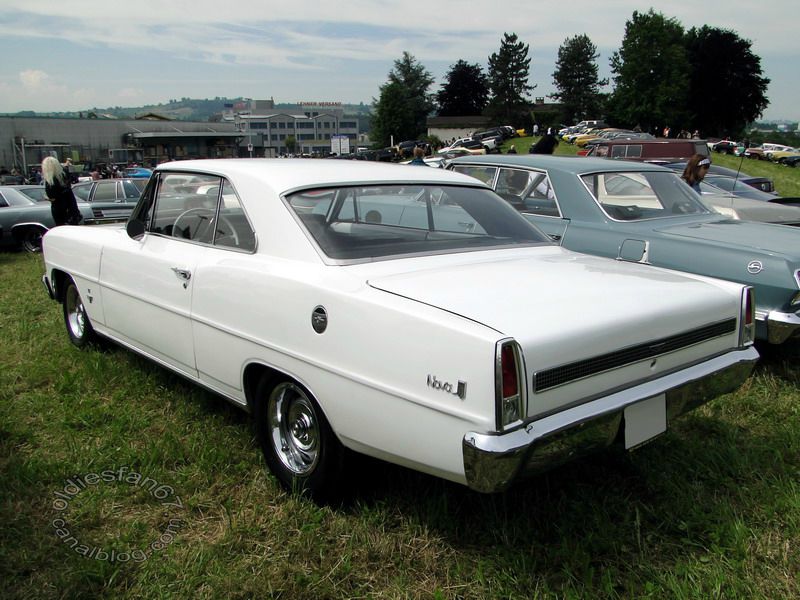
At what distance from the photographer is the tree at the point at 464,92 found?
101812 mm

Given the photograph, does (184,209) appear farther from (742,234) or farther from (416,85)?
(416,85)

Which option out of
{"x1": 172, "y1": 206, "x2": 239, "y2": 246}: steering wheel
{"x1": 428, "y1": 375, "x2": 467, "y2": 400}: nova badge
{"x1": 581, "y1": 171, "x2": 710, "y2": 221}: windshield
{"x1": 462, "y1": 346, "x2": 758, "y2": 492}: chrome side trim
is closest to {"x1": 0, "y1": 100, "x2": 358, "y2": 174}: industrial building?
{"x1": 581, "y1": 171, "x2": 710, "y2": 221}: windshield

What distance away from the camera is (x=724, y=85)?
66.5 meters

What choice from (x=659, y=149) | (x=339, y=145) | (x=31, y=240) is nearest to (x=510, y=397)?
(x=31, y=240)

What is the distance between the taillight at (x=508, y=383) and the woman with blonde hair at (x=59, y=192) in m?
9.48

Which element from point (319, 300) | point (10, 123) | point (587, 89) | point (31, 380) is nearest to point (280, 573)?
point (319, 300)

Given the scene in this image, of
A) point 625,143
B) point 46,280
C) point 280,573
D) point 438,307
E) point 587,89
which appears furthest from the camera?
point 587,89

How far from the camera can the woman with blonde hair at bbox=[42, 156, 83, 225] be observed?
9.77m

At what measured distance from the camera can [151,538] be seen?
109 inches

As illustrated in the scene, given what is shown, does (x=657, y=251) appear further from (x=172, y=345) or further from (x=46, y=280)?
(x=46, y=280)

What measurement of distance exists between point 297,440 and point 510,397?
1.25 m

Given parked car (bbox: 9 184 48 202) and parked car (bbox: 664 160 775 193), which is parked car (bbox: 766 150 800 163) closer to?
parked car (bbox: 664 160 775 193)

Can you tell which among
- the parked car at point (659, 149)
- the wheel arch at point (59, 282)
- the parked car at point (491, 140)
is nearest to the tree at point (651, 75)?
the parked car at point (491, 140)

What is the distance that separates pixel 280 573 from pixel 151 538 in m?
0.63
